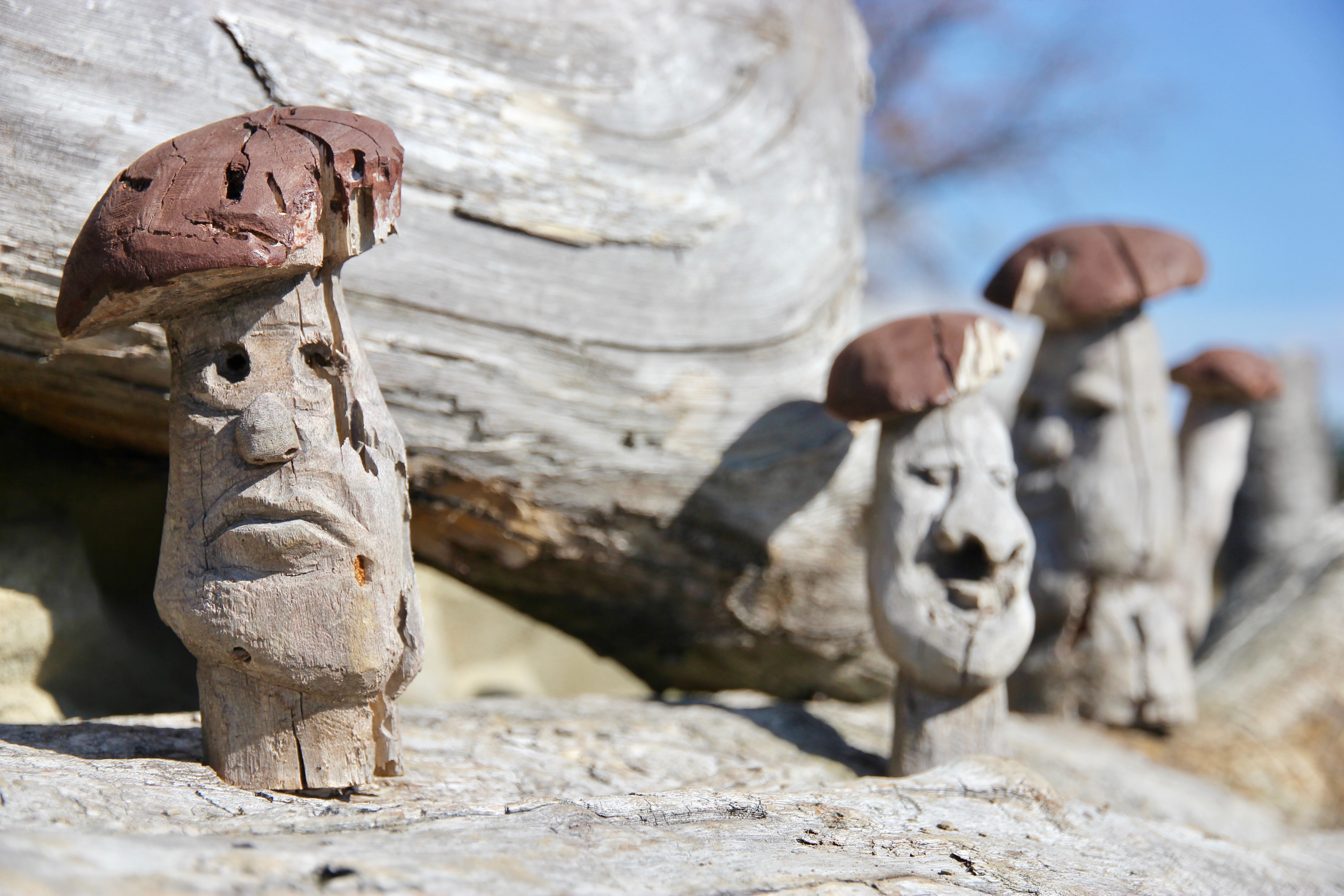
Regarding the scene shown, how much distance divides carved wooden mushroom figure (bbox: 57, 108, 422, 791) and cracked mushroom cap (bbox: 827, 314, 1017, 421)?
128 cm

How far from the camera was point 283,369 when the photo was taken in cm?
188

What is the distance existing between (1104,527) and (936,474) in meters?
1.44

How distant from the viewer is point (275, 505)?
1.84 meters

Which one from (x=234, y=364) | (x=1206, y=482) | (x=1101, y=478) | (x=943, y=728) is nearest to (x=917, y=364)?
(x=943, y=728)

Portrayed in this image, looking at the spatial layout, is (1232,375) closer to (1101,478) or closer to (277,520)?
(1101,478)

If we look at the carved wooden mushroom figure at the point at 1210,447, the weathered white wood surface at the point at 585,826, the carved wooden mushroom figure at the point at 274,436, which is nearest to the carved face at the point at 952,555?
the weathered white wood surface at the point at 585,826

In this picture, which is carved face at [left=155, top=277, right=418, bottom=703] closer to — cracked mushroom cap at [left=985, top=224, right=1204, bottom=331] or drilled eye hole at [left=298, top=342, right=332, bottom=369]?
drilled eye hole at [left=298, top=342, right=332, bottom=369]

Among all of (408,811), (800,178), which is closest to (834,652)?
(800,178)

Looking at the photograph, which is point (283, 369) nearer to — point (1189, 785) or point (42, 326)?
point (42, 326)

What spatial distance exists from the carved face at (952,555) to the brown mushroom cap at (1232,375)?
7.23ft

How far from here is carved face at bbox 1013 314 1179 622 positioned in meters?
3.73

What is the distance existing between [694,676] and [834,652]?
1.75 ft

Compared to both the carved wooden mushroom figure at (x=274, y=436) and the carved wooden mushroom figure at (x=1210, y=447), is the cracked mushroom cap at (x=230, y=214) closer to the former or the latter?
the carved wooden mushroom figure at (x=274, y=436)

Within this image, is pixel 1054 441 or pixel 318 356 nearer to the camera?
pixel 318 356
